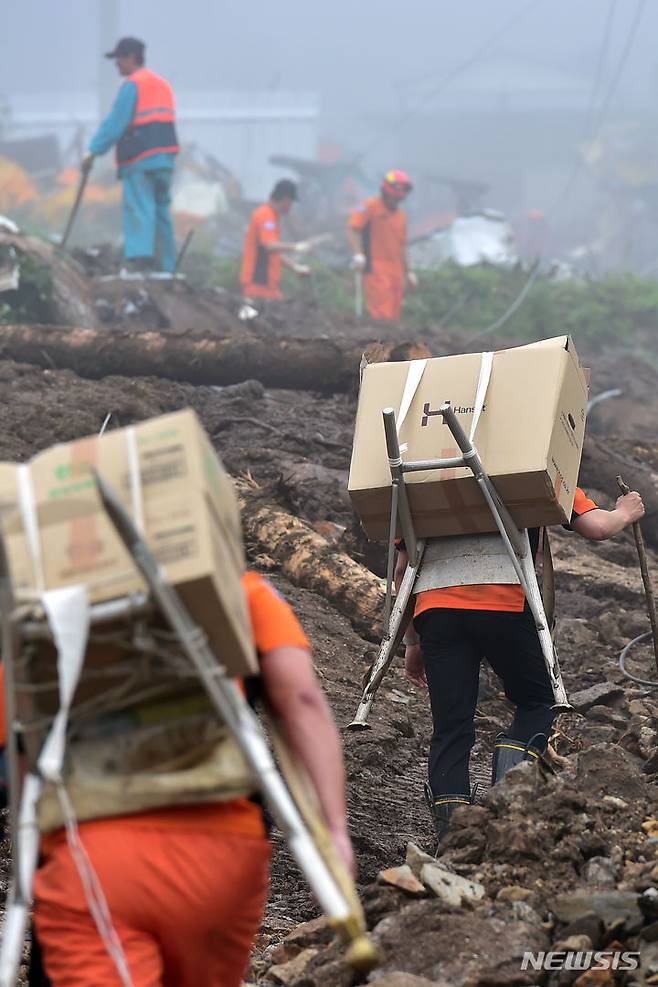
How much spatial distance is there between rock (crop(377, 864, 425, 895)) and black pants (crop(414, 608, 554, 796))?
54 centimetres

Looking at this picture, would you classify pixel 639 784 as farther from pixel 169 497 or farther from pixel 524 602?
pixel 169 497

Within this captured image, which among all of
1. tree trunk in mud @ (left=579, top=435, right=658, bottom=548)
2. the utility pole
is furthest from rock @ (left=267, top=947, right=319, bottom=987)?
the utility pole

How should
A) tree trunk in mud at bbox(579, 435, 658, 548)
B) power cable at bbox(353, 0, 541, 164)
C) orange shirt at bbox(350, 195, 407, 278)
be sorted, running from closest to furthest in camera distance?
tree trunk in mud at bbox(579, 435, 658, 548) → orange shirt at bbox(350, 195, 407, 278) → power cable at bbox(353, 0, 541, 164)

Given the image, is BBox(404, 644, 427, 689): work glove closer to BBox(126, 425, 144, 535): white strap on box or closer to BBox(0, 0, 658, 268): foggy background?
BBox(126, 425, 144, 535): white strap on box

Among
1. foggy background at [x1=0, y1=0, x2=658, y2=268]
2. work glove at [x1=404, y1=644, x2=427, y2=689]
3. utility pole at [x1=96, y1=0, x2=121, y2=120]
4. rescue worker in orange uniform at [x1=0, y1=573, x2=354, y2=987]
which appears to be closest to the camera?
rescue worker in orange uniform at [x1=0, y1=573, x2=354, y2=987]

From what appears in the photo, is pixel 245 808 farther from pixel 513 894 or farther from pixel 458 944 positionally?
pixel 513 894

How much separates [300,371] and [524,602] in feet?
19.5

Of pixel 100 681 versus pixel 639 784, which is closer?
pixel 100 681

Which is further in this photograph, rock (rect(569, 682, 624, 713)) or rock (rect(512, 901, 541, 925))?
rock (rect(569, 682, 624, 713))

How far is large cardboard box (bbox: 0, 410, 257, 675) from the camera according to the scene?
7.31 feet

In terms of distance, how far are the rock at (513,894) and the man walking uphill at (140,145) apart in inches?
431

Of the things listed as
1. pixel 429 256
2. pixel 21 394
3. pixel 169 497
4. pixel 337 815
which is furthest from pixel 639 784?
pixel 429 256

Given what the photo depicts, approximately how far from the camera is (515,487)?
175 inches

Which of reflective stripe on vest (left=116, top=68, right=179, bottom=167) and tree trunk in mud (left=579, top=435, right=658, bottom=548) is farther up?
reflective stripe on vest (left=116, top=68, right=179, bottom=167)
